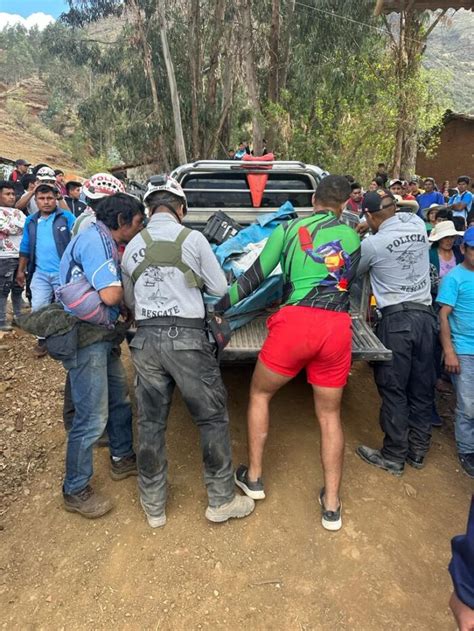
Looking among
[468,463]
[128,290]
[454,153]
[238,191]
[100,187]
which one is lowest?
[468,463]

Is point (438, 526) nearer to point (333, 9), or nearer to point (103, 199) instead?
point (103, 199)

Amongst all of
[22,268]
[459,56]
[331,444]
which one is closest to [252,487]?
[331,444]

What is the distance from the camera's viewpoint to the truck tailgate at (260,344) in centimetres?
298

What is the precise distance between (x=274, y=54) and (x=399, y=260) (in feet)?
53.6

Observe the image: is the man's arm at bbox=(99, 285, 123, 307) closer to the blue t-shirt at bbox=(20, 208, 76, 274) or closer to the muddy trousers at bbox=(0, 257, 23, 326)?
the blue t-shirt at bbox=(20, 208, 76, 274)

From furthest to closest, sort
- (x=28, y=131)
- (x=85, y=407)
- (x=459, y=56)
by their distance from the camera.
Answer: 1. (x=459, y=56)
2. (x=28, y=131)
3. (x=85, y=407)

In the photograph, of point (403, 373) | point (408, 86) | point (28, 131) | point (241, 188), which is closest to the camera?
point (403, 373)

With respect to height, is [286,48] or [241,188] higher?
[286,48]

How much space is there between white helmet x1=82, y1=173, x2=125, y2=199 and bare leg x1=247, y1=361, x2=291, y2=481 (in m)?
1.39

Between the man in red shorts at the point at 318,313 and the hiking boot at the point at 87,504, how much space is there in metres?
1.07

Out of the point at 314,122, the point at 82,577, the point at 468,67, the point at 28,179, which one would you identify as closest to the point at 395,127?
the point at 314,122

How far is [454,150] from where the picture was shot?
15.8 metres

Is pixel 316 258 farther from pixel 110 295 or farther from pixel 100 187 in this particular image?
pixel 100 187

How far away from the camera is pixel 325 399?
2.65m
